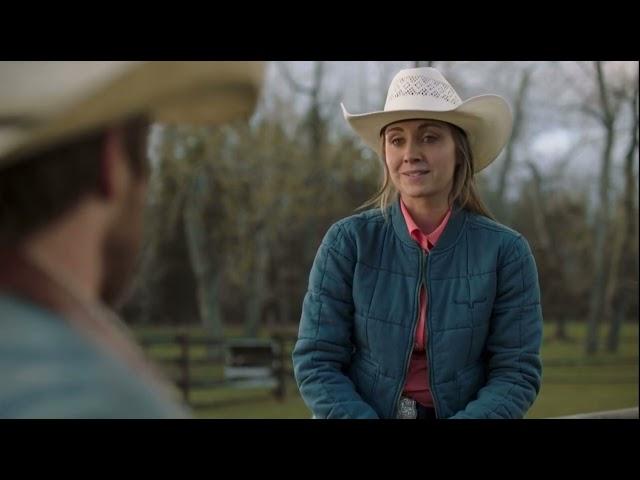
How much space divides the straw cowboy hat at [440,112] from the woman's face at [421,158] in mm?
24

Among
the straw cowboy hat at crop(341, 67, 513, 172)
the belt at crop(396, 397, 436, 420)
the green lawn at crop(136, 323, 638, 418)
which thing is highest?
the straw cowboy hat at crop(341, 67, 513, 172)

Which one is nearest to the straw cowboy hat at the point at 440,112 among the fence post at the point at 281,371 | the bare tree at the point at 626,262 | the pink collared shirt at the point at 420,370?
the pink collared shirt at the point at 420,370

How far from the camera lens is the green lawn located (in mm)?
4629

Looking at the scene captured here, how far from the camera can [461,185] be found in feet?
5.92

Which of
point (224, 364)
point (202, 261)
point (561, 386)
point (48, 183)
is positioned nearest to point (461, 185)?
point (48, 183)

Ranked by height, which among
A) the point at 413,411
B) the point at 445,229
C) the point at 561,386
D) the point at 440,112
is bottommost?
the point at 561,386

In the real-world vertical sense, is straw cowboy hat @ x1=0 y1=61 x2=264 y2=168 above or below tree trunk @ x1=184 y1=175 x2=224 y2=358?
above

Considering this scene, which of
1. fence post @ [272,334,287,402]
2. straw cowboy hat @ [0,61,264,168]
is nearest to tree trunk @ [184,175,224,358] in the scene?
fence post @ [272,334,287,402]

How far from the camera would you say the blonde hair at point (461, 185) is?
180 cm

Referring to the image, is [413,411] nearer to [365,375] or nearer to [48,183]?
[365,375]

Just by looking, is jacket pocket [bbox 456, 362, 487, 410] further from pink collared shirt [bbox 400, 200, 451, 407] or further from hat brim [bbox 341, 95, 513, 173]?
hat brim [bbox 341, 95, 513, 173]

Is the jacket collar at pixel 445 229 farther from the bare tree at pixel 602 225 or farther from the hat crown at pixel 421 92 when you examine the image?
the bare tree at pixel 602 225

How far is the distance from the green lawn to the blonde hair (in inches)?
114

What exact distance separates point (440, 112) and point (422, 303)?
0.40 m
